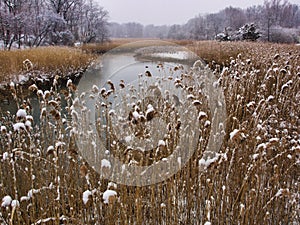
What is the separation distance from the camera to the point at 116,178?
1667 mm

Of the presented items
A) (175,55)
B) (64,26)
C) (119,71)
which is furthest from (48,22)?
(119,71)

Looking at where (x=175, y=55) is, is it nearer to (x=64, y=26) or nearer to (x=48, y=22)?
(x=48, y=22)

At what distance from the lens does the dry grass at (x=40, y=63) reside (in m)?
5.73

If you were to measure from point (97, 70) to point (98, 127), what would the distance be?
20.6ft

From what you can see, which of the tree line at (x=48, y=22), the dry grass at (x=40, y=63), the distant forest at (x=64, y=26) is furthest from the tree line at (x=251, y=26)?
the dry grass at (x=40, y=63)

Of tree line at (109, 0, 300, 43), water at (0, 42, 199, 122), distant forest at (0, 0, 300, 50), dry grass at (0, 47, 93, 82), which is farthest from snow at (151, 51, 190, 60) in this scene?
tree line at (109, 0, 300, 43)

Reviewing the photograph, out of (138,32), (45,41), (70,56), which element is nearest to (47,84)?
(70,56)

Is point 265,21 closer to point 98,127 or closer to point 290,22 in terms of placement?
point 290,22

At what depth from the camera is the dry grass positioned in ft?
18.8

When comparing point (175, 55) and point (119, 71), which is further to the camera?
point (175, 55)

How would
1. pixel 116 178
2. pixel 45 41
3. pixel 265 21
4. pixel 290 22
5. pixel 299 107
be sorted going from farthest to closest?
pixel 290 22, pixel 265 21, pixel 45 41, pixel 299 107, pixel 116 178

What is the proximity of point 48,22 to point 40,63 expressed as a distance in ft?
35.3

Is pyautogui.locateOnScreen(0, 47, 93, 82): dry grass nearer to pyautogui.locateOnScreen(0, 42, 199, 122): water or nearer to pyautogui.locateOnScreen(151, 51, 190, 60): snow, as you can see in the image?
pyautogui.locateOnScreen(0, 42, 199, 122): water

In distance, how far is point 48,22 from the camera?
16203 millimetres
